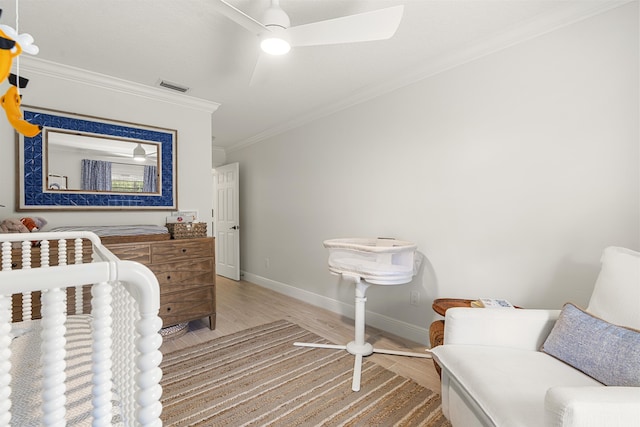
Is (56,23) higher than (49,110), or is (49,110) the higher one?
(56,23)

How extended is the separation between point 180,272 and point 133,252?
0.42 meters

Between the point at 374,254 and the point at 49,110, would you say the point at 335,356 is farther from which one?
the point at 49,110

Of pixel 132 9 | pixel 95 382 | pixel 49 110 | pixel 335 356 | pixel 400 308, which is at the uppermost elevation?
pixel 132 9

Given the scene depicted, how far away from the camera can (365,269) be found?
220 cm

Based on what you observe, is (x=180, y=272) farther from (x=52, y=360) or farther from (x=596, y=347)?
(x=596, y=347)

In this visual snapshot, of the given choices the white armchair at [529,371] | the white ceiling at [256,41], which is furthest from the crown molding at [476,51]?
the white armchair at [529,371]

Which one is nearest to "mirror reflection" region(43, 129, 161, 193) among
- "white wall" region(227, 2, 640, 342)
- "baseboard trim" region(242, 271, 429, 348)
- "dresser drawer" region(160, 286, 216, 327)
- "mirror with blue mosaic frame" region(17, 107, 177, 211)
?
"mirror with blue mosaic frame" region(17, 107, 177, 211)

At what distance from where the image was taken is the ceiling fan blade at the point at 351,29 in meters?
1.42

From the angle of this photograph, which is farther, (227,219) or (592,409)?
(227,219)

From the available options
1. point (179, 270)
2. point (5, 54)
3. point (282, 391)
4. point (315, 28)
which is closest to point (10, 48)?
point (5, 54)

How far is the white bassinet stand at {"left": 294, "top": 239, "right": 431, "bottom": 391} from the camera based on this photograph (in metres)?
2.15

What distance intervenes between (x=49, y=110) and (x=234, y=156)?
278 cm

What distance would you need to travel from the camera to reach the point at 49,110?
243 centimetres

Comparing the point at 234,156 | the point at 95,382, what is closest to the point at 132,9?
the point at 95,382
